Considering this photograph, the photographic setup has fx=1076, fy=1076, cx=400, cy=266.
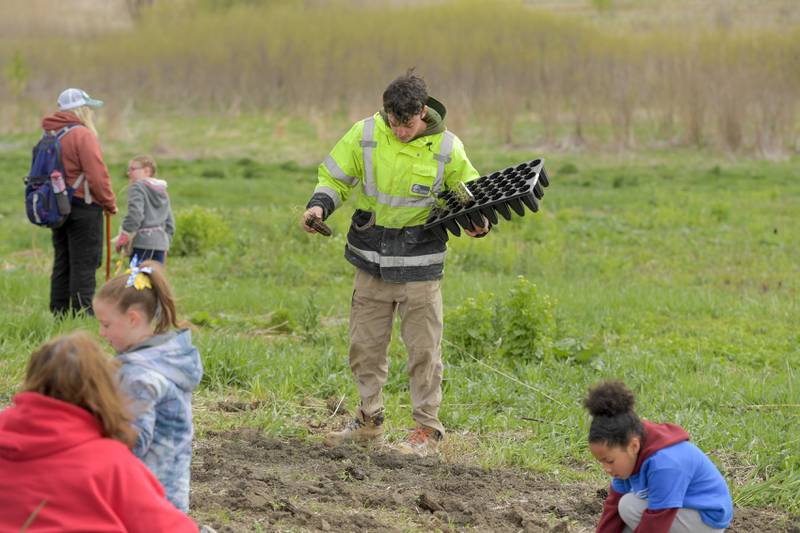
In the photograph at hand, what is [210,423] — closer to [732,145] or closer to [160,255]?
[160,255]

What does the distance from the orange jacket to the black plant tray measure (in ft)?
11.9

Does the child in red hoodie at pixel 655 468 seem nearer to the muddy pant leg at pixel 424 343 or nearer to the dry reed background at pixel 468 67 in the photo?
the muddy pant leg at pixel 424 343

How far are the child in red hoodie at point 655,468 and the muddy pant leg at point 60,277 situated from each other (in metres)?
5.92

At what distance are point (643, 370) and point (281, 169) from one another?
51.3ft

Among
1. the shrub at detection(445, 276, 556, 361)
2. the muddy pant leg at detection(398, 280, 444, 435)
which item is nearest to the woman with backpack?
the shrub at detection(445, 276, 556, 361)

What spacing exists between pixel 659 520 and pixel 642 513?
4.9 inches

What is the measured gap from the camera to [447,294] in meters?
10.7

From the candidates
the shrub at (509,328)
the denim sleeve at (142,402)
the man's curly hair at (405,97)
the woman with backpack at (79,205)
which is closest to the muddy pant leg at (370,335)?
the man's curly hair at (405,97)

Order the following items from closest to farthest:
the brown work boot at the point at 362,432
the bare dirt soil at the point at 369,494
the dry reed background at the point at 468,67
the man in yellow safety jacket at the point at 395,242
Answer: the bare dirt soil at the point at 369,494, the man in yellow safety jacket at the point at 395,242, the brown work boot at the point at 362,432, the dry reed background at the point at 468,67

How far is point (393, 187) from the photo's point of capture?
6.04 meters

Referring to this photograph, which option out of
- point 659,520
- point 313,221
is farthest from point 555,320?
point 659,520

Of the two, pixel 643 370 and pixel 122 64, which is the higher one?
pixel 122 64

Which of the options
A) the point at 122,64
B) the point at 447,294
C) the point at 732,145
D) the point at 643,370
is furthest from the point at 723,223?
the point at 122,64

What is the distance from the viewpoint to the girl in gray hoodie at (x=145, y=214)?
923cm
